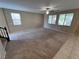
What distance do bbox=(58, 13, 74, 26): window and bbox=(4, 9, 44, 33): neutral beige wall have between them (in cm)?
343

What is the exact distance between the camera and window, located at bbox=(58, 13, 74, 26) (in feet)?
19.8

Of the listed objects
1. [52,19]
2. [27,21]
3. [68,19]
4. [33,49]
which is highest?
[52,19]

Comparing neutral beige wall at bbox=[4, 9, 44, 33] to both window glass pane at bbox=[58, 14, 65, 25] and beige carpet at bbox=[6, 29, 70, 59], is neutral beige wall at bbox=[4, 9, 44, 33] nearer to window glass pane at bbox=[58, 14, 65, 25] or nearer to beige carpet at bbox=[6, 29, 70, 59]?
beige carpet at bbox=[6, 29, 70, 59]

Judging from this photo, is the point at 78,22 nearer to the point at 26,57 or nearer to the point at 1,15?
the point at 26,57

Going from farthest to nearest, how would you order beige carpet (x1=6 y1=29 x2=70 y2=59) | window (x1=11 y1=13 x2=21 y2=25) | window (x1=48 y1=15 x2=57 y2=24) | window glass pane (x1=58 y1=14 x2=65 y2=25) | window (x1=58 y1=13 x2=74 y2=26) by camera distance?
window (x1=48 y1=15 x2=57 y2=24) → window glass pane (x1=58 y1=14 x2=65 y2=25) → window (x1=58 y1=13 x2=74 y2=26) → window (x1=11 y1=13 x2=21 y2=25) → beige carpet (x1=6 y1=29 x2=70 y2=59)

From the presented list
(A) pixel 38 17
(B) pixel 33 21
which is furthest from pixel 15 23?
(A) pixel 38 17

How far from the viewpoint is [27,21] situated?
7312mm

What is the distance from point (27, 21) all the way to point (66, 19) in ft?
16.5

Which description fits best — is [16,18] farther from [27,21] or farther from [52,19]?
[52,19]

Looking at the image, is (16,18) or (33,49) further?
(16,18)

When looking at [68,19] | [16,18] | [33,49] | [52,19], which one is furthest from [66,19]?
[16,18]

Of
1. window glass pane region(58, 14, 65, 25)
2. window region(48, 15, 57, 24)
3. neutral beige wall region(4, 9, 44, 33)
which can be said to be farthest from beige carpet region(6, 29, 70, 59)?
window region(48, 15, 57, 24)

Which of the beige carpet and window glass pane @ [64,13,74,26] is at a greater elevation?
window glass pane @ [64,13,74,26]

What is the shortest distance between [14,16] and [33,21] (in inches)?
115
